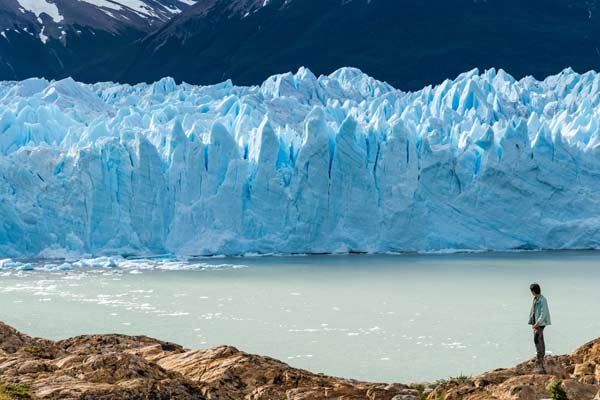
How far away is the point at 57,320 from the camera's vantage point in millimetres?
14758

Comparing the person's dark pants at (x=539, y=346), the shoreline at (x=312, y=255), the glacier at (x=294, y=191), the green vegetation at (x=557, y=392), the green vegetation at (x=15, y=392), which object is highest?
the glacier at (x=294, y=191)

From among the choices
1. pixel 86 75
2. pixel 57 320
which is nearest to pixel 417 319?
pixel 57 320

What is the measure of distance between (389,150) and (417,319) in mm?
14599

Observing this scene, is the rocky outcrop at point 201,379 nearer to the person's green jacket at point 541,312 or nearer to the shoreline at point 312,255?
the person's green jacket at point 541,312

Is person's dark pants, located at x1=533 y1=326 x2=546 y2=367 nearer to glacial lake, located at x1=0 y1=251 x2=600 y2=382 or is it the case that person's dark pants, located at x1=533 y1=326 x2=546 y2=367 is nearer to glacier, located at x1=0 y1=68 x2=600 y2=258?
glacial lake, located at x1=0 y1=251 x2=600 y2=382

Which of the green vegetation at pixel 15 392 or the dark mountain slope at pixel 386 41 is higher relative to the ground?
the dark mountain slope at pixel 386 41

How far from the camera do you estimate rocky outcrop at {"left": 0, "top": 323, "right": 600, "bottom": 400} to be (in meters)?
4.81

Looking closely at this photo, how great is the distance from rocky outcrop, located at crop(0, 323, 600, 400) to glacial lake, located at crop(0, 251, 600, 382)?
12.4 ft

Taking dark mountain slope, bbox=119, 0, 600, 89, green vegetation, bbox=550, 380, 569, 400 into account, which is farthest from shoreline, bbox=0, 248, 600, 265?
dark mountain slope, bbox=119, 0, 600, 89

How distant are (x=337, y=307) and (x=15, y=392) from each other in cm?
1197

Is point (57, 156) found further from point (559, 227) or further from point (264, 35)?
point (264, 35)

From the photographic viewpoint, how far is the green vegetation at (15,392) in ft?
14.4

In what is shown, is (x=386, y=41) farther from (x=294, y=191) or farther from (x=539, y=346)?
(x=539, y=346)

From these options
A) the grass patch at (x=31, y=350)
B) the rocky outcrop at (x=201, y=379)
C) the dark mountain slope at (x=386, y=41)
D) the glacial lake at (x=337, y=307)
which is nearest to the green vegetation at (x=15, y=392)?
the rocky outcrop at (x=201, y=379)
